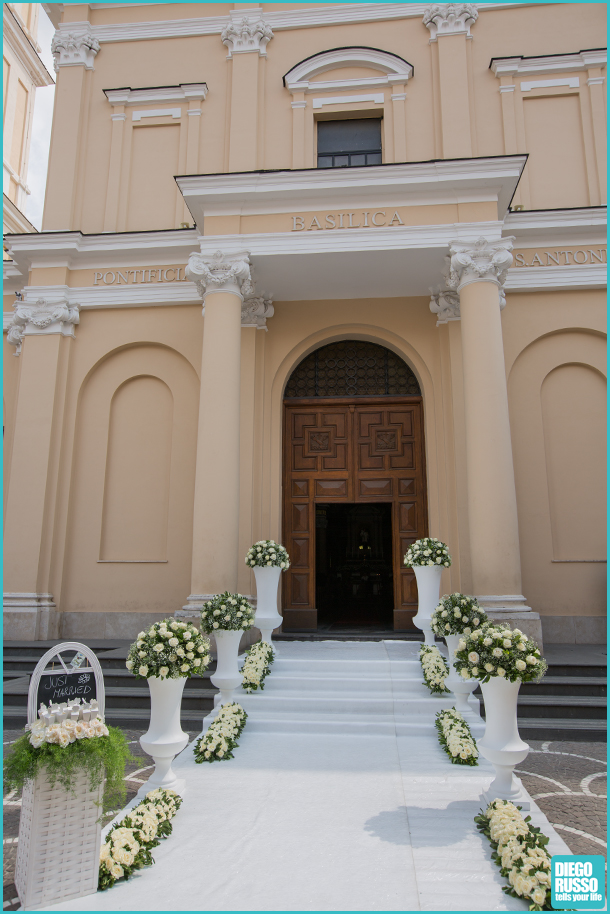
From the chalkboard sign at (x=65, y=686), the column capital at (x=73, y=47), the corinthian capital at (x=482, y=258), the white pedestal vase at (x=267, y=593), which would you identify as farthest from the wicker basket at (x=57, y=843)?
the column capital at (x=73, y=47)

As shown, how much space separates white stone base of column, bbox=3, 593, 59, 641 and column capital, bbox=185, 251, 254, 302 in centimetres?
574

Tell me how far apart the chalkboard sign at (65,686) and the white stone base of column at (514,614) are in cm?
535

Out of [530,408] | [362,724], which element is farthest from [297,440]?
[362,724]

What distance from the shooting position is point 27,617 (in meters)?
9.72

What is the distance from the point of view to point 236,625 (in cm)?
652

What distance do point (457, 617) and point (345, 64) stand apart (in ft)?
34.7

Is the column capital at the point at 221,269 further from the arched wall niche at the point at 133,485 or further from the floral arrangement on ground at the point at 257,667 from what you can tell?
the floral arrangement on ground at the point at 257,667

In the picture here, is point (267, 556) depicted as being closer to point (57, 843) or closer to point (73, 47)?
point (57, 843)

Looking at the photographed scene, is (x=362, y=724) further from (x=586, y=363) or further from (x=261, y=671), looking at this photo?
(x=586, y=363)

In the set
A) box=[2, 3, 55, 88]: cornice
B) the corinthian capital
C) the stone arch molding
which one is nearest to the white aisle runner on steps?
the corinthian capital

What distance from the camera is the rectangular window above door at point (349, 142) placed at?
11.3 m

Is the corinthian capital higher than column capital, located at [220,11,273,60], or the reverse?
column capital, located at [220,11,273,60]

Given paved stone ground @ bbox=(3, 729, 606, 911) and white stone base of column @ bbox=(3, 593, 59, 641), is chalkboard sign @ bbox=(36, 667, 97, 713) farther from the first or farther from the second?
white stone base of column @ bbox=(3, 593, 59, 641)

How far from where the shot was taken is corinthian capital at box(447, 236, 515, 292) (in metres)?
8.58
